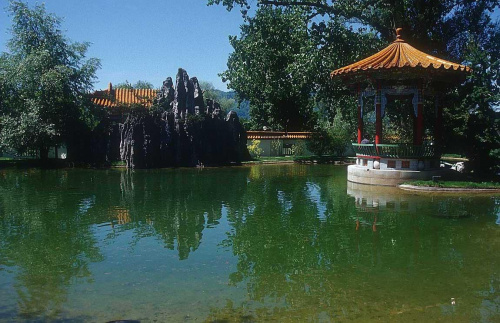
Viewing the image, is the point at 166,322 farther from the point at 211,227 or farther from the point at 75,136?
the point at 75,136

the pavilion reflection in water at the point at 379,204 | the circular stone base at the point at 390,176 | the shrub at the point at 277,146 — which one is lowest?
the pavilion reflection in water at the point at 379,204

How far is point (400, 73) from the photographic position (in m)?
18.3

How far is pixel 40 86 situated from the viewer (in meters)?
29.0

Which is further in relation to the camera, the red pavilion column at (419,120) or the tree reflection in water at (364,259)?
the red pavilion column at (419,120)

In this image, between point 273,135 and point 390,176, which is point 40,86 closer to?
point 273,135

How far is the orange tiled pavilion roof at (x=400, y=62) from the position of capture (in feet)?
57.0

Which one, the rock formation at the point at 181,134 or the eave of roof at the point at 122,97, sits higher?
the eave of roof at the point at 122,97

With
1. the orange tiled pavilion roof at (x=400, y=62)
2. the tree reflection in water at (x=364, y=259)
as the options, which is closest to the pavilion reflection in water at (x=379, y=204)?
the tree reflection in water at (x=364, y=259)

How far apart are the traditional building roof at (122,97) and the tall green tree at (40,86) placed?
10.7 ft

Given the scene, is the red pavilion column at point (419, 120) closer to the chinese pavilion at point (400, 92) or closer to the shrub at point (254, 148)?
the chinese pavilion at point (400, 92)

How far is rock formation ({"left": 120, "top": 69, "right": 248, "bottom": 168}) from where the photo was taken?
1127 inches

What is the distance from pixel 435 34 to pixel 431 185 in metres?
12.0

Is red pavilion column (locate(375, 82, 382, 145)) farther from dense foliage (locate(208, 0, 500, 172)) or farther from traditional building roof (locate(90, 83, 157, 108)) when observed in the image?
traditional building roof (locate(90, 83, 157, 108))

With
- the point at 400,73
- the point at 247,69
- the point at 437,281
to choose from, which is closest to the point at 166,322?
the point at 437,281
